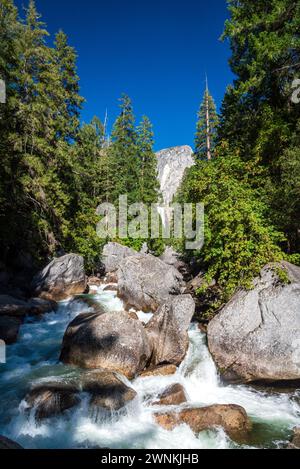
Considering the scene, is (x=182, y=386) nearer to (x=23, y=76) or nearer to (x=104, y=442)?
(x=104, y=442)

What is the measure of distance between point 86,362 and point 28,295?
9756 mm

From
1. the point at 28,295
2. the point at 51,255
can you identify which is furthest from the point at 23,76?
the point at 28,295

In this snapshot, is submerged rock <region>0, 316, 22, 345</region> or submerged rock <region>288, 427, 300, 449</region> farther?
submerged rock <region>0, 316, 22, 345</region>

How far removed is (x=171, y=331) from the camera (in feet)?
31.9

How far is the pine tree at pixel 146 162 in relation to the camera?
113ft

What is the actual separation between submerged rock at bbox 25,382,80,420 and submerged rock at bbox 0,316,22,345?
4.43 m

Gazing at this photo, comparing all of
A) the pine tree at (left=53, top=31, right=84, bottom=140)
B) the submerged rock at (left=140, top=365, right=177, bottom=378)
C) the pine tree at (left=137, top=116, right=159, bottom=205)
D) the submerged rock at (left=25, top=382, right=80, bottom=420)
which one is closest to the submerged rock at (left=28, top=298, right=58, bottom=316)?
the submerged rock at (left=25, top=382, right=80, bottom=420)

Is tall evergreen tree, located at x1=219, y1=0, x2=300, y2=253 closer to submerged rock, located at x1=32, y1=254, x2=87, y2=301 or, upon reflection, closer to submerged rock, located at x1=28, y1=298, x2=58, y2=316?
submerged rock, located at x1=28, y1=298, x2=58, y2=316

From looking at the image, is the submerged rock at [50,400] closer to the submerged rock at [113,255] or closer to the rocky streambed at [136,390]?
the rocky streambed at [136,390]

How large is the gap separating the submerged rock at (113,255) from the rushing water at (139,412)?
1497cm

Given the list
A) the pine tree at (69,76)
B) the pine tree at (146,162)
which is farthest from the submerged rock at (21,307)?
the pine tree at (146,162)

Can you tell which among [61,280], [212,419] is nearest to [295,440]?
[212,419]

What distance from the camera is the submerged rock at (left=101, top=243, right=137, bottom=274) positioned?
25359mm

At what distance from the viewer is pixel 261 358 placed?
27.6 ft
